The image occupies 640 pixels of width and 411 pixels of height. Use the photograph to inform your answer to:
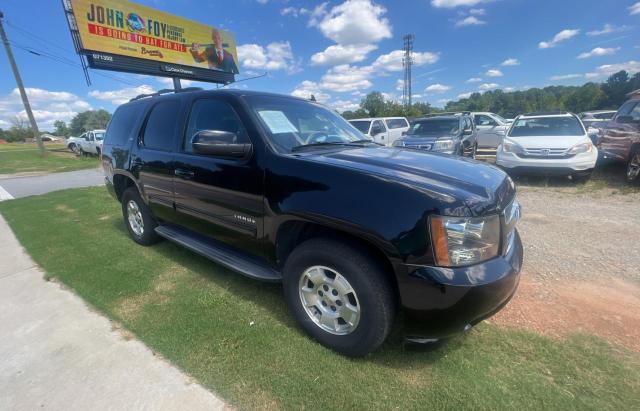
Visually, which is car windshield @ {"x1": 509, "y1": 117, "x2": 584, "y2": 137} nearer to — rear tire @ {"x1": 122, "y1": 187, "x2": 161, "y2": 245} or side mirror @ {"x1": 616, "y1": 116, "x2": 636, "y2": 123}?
side mirror @ {"x1": 616, "y1": 116, "x2": 636, "y2": 123}

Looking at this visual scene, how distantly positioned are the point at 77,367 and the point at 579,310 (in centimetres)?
391

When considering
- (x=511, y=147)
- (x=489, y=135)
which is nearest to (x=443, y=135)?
(x=511, y=147)

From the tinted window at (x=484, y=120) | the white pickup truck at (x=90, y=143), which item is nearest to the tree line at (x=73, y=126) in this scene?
the white pickup truck at (x=90, y=143)

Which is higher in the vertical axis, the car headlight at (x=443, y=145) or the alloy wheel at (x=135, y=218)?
the car headlight at (x=443, y=145)

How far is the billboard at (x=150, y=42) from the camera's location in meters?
15.3

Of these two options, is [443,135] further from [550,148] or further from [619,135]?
[619,135]

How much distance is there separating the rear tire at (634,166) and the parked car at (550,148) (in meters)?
0.69

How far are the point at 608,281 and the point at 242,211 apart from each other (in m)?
3.59

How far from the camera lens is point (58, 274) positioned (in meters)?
→ 3.65

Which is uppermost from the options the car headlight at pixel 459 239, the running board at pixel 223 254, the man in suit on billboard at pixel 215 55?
the man in suit on billboard at pixel 215 55

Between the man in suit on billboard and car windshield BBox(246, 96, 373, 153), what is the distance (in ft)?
72.8

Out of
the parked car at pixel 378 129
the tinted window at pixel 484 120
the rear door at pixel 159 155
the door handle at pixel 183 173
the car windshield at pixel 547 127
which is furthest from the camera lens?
the tinted window at pixel 484 120

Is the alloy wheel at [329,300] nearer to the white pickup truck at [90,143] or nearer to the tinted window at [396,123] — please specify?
the tinted window at [396,123]

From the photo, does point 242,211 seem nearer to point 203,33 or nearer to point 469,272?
point 469,272
